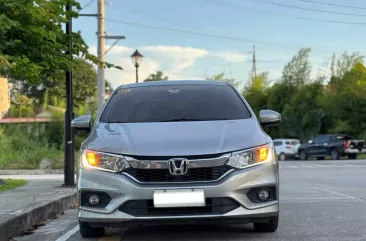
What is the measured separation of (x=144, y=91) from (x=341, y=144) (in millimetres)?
28261

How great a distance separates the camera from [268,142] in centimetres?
579

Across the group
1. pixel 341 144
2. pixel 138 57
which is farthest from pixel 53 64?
pixel 341 144

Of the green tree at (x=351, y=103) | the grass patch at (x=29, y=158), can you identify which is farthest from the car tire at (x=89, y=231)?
the green tree at (x=351, y=103)

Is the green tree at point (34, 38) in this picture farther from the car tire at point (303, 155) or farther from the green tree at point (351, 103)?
the green tree at point (351, 103)

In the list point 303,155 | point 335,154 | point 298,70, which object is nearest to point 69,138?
point 335,154

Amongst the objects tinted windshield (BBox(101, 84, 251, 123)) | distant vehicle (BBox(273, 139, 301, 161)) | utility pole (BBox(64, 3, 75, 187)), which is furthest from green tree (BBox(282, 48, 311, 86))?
tinted windshield (BBox(101, 84, 251, 123))

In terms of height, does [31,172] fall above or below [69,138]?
below

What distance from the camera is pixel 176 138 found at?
5617mm

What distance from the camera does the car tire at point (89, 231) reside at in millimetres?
6156

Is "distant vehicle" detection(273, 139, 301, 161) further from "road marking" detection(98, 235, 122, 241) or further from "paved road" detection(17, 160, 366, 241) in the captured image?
"road marking" detection(98, 235, 122, 241)

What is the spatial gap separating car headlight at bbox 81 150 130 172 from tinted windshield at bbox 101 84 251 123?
0.82 metres

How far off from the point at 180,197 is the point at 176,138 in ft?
1.99

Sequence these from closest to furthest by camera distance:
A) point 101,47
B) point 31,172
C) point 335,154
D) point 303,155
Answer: point 31,172, point 101,47, point 335,154, point 303,155

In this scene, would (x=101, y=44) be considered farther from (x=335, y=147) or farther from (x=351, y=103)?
(x=351, y=103)
